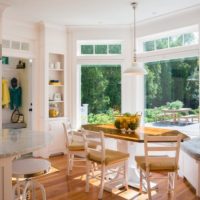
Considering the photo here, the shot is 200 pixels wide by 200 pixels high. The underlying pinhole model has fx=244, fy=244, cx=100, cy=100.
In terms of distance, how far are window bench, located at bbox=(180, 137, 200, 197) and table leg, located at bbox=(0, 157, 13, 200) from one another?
7.55ft

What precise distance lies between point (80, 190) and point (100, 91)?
270cm

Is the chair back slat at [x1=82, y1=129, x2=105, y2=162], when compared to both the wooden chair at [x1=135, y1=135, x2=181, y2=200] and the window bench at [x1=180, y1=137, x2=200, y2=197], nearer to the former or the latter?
the wooden chair at [x1=135, y1=135, x2=181, y2=200]

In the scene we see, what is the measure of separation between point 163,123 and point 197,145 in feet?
5.06

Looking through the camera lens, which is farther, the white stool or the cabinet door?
the cabinet door

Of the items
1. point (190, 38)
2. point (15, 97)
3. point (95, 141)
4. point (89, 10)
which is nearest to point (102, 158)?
point (95, 141)

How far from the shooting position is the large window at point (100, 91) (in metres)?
5.59

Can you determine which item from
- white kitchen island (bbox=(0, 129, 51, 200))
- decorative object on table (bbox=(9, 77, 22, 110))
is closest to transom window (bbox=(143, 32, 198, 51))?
white kitchen island (bbox=(0, 129, 51, 200))

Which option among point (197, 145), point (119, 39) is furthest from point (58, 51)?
point (197, 145)

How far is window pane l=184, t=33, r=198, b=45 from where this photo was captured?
4.36 metres

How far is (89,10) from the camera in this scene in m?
4.38

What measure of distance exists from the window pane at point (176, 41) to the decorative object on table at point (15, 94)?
13.9ft

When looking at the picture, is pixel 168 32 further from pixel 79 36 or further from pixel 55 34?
pixel 55 34

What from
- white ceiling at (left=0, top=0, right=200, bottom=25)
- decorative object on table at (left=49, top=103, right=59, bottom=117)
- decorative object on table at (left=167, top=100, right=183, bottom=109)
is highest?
white ceiling at (left=0, top=0, right=200, bottom=25)

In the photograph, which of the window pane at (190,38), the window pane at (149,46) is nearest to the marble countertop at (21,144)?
the window pane at (190,38)
